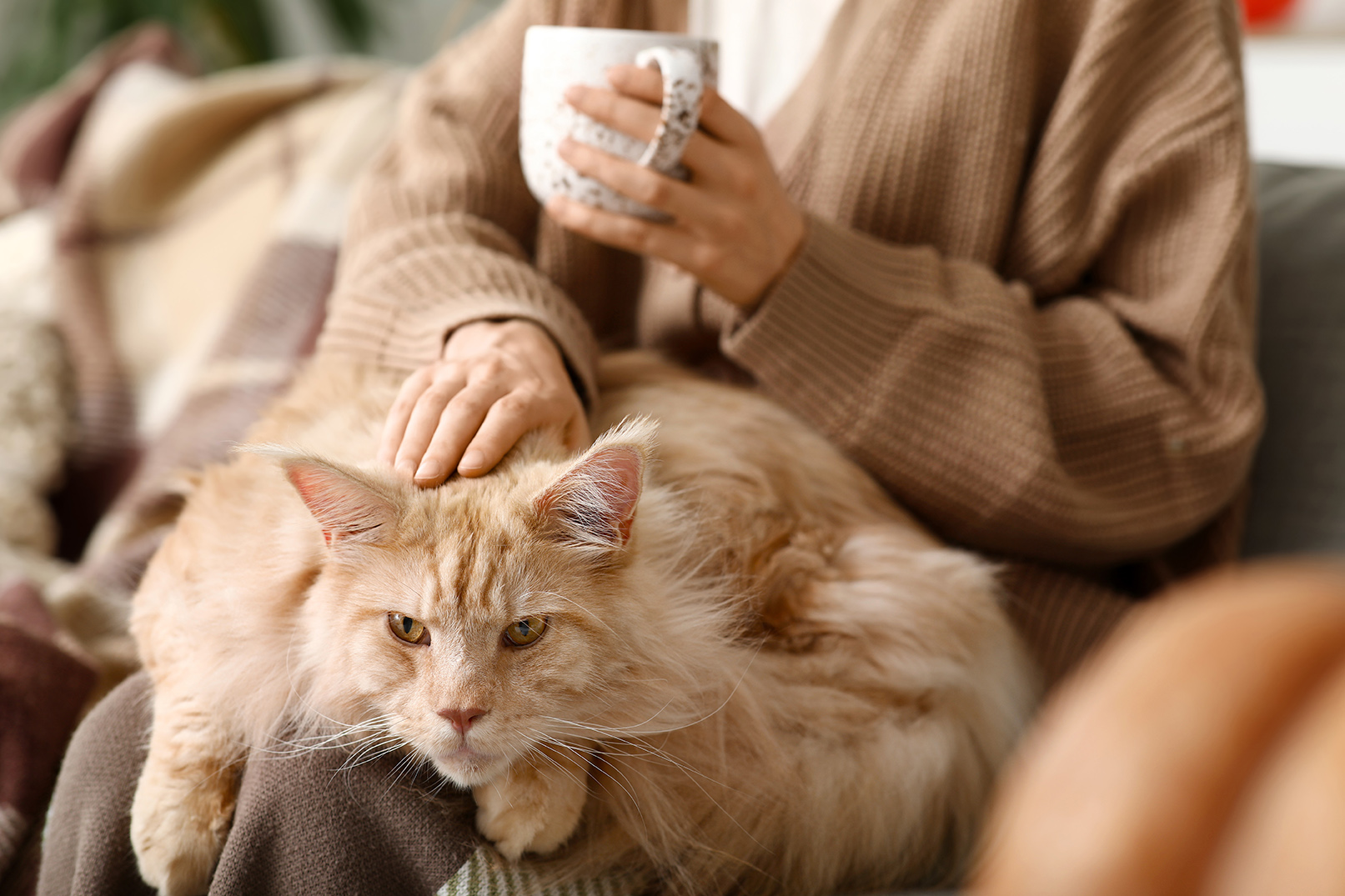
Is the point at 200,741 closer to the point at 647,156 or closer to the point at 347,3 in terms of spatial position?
the point at 647,156

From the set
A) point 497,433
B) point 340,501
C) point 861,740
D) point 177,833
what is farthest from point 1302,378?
point 177,833

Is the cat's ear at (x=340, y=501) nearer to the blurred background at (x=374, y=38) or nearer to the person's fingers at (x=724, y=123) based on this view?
the person's fingers at (x=724, y=123)

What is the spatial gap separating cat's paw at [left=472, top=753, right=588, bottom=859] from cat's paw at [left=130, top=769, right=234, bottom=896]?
0.68 feet

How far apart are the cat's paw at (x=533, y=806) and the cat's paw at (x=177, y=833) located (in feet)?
0.68

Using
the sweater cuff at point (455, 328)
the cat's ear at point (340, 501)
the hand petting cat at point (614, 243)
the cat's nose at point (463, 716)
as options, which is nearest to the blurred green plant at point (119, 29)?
the sweater cuff at point (455, 328)

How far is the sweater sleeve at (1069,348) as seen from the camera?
89cm

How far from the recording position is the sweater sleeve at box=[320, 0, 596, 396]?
860 millimetres

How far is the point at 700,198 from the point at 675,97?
0.31 feet

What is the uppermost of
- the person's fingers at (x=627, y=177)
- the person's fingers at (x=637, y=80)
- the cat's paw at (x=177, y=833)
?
the person's fingers at (x=637, y=80)

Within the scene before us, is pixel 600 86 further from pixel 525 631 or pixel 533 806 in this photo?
pixel 533 806

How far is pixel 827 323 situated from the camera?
0.87 metres

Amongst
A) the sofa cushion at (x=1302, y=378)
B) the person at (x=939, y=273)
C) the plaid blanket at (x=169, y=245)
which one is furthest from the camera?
the plaid blanket at (x=169, y=245)

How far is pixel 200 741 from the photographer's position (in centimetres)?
71

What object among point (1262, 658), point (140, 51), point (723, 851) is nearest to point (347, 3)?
point (140, 51)
